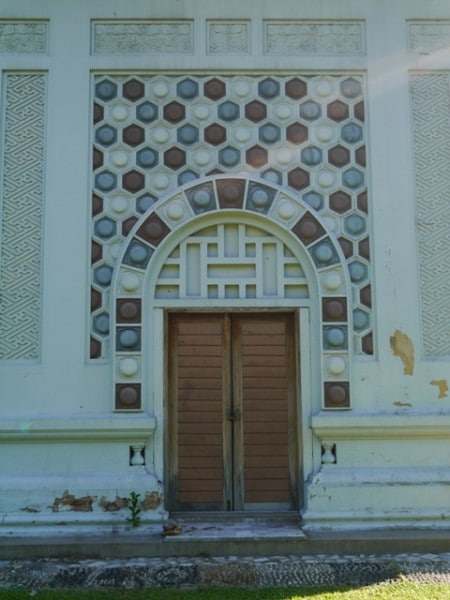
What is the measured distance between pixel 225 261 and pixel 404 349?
1737mm

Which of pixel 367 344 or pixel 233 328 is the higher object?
pixel 233 328

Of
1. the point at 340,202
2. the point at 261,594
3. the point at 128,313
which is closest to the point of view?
the point at 261,594

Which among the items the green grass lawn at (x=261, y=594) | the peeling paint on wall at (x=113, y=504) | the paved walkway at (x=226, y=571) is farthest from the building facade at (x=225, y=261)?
the green grass lawn at (x=261, y=594)

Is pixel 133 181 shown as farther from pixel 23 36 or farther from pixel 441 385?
pixel 441 385

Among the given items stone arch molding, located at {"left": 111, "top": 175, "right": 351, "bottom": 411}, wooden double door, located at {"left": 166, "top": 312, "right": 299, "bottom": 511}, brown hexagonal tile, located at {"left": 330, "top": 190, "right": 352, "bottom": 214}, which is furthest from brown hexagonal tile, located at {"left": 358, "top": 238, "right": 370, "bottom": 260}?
wooden double door, located at {"left": 166, "top": 312, "right": 299, "bottom": 511}

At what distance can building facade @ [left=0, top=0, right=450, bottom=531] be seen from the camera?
591 centimetres

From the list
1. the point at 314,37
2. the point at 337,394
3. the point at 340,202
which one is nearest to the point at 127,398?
the point at 337,394

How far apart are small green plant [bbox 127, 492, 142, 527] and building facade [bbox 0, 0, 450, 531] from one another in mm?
54

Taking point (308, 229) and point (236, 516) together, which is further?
point (308, 229)

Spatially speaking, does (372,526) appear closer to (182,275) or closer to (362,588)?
(362,588)

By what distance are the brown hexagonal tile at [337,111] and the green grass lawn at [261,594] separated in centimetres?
394

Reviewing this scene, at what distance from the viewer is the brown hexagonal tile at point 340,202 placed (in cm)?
622

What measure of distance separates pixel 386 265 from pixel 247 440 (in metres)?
1.98

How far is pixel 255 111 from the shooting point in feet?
20.8
